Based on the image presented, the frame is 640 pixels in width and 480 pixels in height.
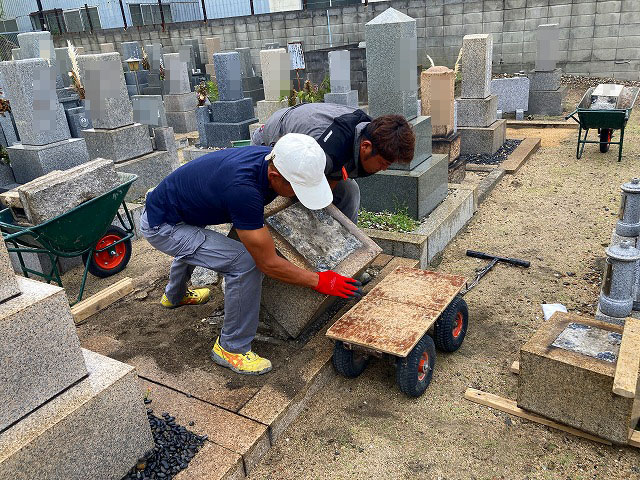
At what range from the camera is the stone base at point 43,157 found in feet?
17.8

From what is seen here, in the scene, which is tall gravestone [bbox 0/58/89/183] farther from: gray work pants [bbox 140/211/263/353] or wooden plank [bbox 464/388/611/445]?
wooden plank [bbox 464/388/611/445]

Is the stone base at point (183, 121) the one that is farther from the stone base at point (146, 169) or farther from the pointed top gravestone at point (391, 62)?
the pointed top gravestone at point (391, 62)

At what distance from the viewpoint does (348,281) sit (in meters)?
3.21

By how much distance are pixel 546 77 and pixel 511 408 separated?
872cm

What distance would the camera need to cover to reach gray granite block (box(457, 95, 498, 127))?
7879 mm

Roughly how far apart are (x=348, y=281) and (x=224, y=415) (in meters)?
1.07

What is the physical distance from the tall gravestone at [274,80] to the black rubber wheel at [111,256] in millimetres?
4790

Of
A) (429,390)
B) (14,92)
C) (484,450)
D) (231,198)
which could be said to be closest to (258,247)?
(231,198)

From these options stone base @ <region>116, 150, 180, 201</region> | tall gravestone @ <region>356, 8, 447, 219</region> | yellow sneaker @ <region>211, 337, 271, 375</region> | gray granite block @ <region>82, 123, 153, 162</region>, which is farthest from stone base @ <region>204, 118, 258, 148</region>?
yellow sneaker @ <region>211, 337, 271, 375</region>

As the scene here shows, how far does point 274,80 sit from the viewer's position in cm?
916

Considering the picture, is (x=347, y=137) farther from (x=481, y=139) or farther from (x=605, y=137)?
(x=605, y=137)

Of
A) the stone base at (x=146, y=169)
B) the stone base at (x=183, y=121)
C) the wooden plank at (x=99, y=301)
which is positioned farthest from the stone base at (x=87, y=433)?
the stone base at (x=183, y=121)

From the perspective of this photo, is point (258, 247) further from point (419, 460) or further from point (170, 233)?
point (419, 460)

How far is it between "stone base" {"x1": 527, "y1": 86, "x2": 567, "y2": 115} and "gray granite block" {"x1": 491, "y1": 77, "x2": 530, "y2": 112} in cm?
23
